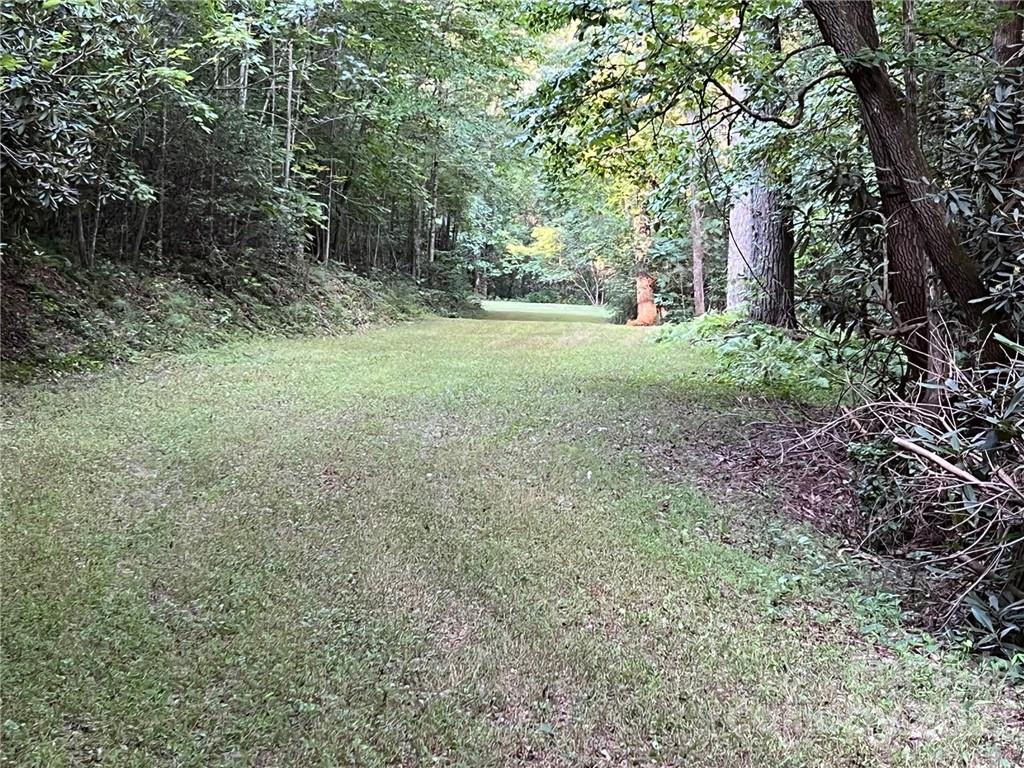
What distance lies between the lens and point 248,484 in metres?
3.45

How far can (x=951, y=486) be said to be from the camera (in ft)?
8.11

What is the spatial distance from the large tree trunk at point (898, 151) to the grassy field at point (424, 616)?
1.45m

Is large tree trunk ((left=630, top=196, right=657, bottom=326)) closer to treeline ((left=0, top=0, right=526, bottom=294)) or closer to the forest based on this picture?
treeline ((left=0, top=0, right=526, bottom=294))

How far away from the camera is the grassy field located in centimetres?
174

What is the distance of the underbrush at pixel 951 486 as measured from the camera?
231 centimetres

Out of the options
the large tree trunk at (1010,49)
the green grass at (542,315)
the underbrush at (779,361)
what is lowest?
the underbrush at (779,361)

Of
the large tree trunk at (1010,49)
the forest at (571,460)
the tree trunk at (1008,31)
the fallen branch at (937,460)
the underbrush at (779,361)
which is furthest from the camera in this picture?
the underbrush at (779,361)


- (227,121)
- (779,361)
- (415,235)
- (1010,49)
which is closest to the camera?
(1010,49)

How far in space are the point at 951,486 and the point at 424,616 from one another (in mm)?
1986

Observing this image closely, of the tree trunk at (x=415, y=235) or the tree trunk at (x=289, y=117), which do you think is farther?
the tree trunk at (x=415, y=235)

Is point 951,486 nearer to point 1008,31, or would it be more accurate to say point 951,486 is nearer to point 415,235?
point 1008,31

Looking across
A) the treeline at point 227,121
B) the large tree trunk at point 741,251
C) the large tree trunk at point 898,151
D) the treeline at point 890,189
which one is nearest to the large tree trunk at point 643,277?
the treeline at point 227,121

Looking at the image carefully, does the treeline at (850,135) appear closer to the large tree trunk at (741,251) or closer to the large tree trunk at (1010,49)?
the large tree trunk at (1010,49)

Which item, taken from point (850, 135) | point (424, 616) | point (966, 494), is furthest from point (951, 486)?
point (850, 135)
